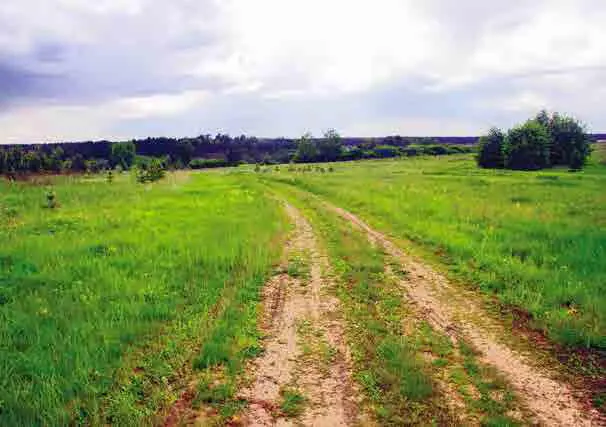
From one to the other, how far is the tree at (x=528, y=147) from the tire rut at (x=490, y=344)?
229 feet

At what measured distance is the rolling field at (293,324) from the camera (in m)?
5.11

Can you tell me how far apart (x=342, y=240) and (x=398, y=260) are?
9.66ft

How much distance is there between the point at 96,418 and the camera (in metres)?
4.79

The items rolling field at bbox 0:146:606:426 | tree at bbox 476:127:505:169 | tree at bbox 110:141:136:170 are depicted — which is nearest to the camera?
rolling field at bbox 0:146:606:426

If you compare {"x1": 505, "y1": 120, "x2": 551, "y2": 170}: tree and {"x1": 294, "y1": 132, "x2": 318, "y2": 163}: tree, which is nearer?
{"x1": 505, "y1": 120, "x2": 551, "y2": 170}: tree

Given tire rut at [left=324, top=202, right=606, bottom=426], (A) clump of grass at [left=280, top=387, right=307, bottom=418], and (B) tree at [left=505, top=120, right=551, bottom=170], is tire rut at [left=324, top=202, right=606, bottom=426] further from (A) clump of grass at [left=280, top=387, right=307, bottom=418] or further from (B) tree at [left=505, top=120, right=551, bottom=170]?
(B) tree at [left=505, top=120, right=551, bottom=170]

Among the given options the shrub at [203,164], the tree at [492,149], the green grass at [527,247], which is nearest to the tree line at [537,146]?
the tree at [492,149]

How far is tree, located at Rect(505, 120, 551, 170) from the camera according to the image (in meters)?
70.2

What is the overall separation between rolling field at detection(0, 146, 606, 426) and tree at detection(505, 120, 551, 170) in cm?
6261

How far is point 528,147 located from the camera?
70.2 metres

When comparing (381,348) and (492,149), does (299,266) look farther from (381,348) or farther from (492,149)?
(492,149)

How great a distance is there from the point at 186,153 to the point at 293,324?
155413 mm

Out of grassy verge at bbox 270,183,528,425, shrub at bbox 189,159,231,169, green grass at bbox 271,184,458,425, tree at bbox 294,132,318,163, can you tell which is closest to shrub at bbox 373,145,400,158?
tree at bbox 294,132,318,163

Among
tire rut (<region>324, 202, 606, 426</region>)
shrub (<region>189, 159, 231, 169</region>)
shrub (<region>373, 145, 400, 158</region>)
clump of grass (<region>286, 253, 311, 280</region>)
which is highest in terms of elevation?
shrub (<region>373, 145, 400, 158</region>)
